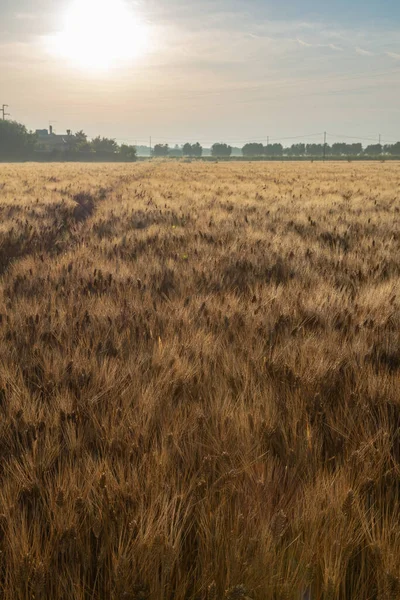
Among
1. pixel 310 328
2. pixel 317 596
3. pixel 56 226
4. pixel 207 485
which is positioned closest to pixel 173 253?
pixel 310 328

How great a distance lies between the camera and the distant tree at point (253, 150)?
170500 mm

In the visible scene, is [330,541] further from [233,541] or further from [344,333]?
[344,333]

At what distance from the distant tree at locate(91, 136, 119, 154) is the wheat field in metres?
113

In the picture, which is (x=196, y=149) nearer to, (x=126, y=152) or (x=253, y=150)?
(x=253, y=150)

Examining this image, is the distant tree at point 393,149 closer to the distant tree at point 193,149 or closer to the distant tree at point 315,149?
the distant tree at point 315,149

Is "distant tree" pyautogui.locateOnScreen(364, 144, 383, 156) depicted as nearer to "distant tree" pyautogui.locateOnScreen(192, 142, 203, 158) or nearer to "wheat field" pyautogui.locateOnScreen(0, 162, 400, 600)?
"distant tree" pyautogui.locateOnScreen(192, 142, 203, 158)

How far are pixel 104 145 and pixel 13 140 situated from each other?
2182 centimetres

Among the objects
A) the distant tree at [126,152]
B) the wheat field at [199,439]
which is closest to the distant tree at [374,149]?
the distant tree at [126,152]

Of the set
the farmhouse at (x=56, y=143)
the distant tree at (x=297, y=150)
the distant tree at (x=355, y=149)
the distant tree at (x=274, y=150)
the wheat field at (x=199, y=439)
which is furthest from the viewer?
the distant tree at (x=297, y=150)

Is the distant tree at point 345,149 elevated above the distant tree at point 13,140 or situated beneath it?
elevated above

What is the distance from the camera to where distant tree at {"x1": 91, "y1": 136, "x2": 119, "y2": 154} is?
110 meters

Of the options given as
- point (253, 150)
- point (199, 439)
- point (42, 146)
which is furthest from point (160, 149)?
point (199, 439)

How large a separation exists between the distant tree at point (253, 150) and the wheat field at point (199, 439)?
6937 inches

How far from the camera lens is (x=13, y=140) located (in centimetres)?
9844
